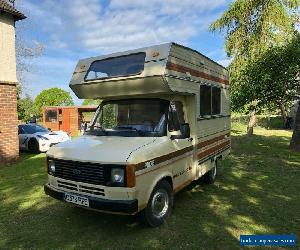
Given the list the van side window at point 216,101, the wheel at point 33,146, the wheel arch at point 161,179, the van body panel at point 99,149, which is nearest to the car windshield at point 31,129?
the wheel at point 33,146

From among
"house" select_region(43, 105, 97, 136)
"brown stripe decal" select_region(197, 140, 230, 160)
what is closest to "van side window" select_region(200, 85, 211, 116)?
"brown stripe decal" select_region(197, 140, 230, 160)

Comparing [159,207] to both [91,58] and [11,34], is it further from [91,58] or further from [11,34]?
[11,34]

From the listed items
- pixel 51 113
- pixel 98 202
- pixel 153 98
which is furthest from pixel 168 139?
pixel 51 113

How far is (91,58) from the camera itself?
7.18 metres

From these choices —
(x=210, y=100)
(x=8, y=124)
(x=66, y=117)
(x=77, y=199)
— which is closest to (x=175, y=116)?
(x=210, y=100)

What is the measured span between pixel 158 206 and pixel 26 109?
214 feet

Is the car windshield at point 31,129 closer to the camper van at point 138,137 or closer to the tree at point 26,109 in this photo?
the camper van at point 138,137

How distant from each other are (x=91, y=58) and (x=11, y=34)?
748 centimetres

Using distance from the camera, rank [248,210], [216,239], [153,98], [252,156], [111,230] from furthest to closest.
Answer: [252,156] < [248,210] < [153,98] < [111,230] < [216,239]

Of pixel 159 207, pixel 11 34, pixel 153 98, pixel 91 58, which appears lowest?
pixel 159 207

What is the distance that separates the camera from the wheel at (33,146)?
16.2m

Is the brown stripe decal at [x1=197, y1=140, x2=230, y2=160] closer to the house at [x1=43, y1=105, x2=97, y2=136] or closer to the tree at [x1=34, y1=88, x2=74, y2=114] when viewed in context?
the house at [x1=43, y1=105, x2=97, y2=136]

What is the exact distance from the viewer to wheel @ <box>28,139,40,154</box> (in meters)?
16.2

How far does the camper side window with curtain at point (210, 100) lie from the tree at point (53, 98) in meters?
69.1
